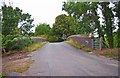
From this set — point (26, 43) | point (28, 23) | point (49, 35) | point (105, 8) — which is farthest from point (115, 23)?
point (49, 35)

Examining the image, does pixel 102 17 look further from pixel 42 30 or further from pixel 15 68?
pixel 42 30

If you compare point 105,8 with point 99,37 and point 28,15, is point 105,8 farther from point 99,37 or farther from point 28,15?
point 28,15

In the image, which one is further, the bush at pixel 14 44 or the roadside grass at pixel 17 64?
the bush at pixel 14 44

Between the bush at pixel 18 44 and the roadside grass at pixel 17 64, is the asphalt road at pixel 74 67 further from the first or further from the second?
the bush at pixel 18 44

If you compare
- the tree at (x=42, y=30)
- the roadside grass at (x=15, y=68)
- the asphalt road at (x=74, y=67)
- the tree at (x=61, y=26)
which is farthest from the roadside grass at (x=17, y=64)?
the tree at (x=42, y=30)

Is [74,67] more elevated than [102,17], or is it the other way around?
[102,17]

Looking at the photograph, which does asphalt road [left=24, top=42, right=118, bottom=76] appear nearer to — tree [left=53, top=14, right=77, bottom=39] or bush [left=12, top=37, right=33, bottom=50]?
bush [left=12, top=37, right=33, bottom=50]

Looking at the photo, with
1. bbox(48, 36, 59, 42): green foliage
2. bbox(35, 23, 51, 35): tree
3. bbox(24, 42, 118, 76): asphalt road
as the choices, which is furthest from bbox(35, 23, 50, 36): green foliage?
bbox(24, 42, 118, 76): asphalt road

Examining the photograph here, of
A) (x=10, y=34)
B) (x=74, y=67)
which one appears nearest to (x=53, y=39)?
(x=10, y=34)

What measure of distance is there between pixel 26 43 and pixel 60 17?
3064 centimetres

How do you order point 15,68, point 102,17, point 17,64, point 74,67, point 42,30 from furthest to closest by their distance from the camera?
1. point 42,30
2. point 102,17
3. point 17,64
4. point 15,68
5. point 74,67

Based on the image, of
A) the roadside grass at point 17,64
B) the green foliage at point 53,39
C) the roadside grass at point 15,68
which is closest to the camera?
the roadside grass at point 15,68

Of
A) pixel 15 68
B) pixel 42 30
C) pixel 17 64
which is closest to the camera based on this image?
pixel 15 68

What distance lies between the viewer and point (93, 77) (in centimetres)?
884
